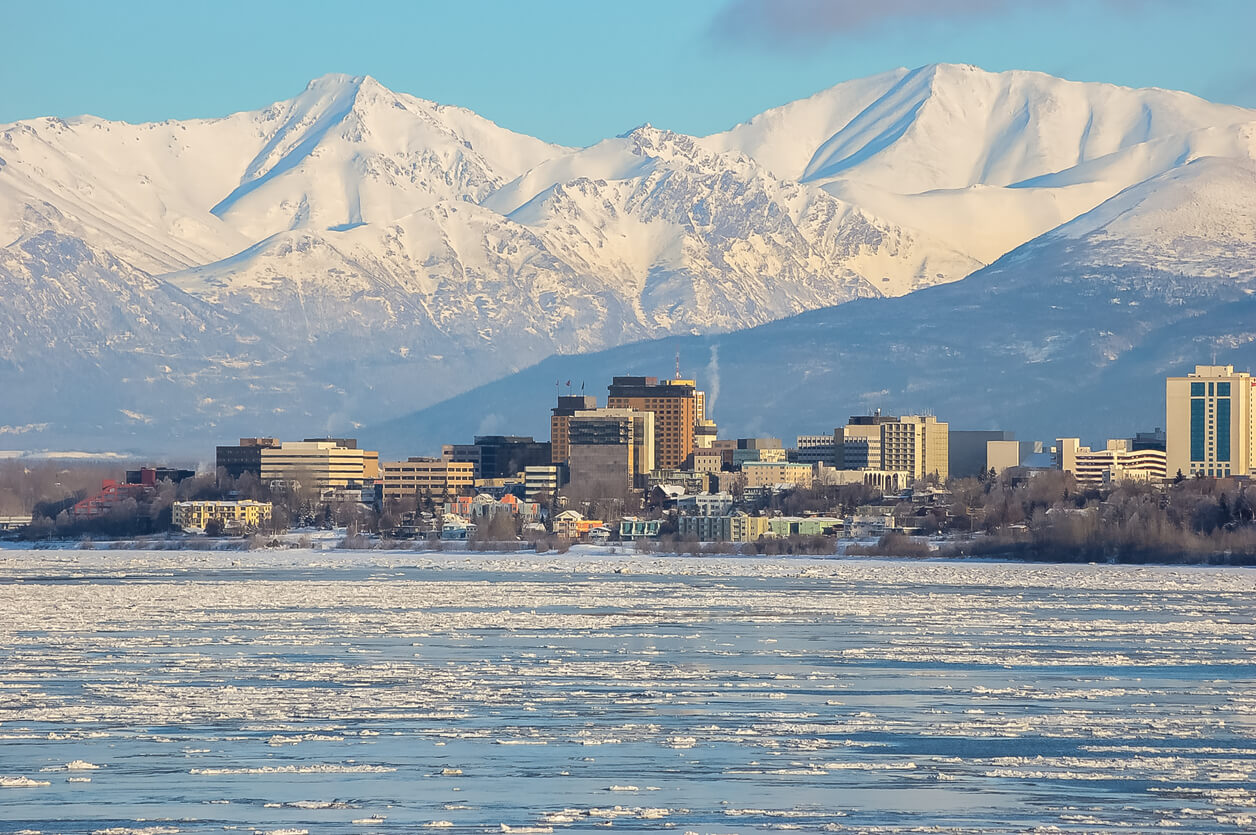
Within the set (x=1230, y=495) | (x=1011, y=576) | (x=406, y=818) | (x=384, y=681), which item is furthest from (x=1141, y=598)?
(x=1230, y=495)

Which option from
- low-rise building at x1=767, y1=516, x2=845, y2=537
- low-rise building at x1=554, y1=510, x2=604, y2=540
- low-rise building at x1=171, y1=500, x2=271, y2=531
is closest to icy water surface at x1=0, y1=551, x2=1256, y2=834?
low-rise building at x1=767, y1=516, x2=845, y2=537

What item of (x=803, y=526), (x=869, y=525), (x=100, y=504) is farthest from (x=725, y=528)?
(x=100, y=504)

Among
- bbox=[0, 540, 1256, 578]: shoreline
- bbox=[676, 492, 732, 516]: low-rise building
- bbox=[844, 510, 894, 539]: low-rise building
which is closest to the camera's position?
bbox=[0, 540, 1256, 578]: shoreline

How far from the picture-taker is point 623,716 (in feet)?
139

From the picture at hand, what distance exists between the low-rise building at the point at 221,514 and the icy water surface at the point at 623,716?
9959cm

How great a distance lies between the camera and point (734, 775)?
36125 mm

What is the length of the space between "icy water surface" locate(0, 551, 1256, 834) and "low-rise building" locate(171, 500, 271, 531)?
9959 cm

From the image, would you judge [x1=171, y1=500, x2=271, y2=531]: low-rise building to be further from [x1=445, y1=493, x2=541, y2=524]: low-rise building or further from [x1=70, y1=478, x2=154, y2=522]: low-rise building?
[x1=445, y1=493, x2=541, y2=524]: low-rise building

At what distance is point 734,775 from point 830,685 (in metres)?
11.4

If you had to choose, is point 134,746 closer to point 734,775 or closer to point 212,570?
point 734,775

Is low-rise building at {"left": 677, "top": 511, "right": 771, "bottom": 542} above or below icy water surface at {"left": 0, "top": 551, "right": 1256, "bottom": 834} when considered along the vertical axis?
above

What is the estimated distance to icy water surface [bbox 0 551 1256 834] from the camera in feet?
110

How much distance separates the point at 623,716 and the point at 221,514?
13986 cm

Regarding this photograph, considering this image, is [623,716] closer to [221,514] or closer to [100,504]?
[221,514]
